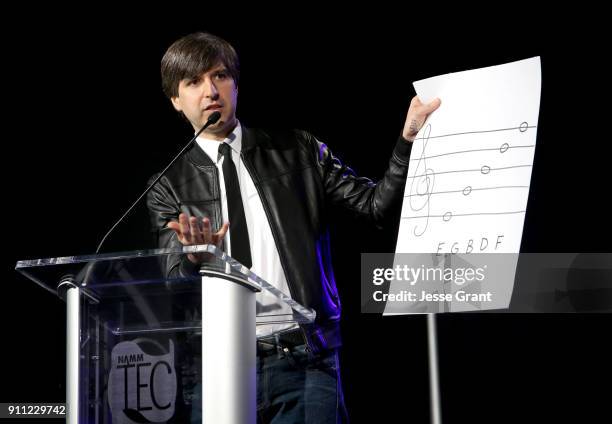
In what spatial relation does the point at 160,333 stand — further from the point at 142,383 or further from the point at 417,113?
the point at 417,113

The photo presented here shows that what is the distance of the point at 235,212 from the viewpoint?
1.93 meters

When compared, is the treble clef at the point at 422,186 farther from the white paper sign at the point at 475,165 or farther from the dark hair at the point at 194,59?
the dark hair at the point at 194,59

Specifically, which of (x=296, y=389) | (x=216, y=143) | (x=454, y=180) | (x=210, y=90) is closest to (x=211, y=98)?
(x=210, y=90)

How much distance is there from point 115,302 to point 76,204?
1.80 meters

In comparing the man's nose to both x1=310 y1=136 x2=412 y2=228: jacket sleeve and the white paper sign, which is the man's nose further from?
the white paper sign

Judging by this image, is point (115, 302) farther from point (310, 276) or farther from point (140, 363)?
point (310, 276)

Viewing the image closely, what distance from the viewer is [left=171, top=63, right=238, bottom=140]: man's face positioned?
80.6 inches

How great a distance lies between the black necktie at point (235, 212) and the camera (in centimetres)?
186

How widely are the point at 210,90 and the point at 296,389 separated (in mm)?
973

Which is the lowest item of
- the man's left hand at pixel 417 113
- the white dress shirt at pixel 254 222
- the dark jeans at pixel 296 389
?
the dark jeans at pixel 296 389

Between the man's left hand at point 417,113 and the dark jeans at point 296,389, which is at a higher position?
the man's left hand at point 417,113

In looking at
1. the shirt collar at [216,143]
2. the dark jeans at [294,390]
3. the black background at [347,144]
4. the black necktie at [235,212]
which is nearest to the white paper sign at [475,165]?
the dark jeans at [294,390]

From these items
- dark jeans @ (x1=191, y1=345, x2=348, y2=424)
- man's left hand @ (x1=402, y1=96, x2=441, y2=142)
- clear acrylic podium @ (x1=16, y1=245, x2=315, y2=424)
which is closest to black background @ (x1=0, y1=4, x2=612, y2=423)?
man's left hand @ (x1=402, y1=96, x2=441, y2=142)

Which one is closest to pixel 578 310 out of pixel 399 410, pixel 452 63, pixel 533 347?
pixel 533 347
